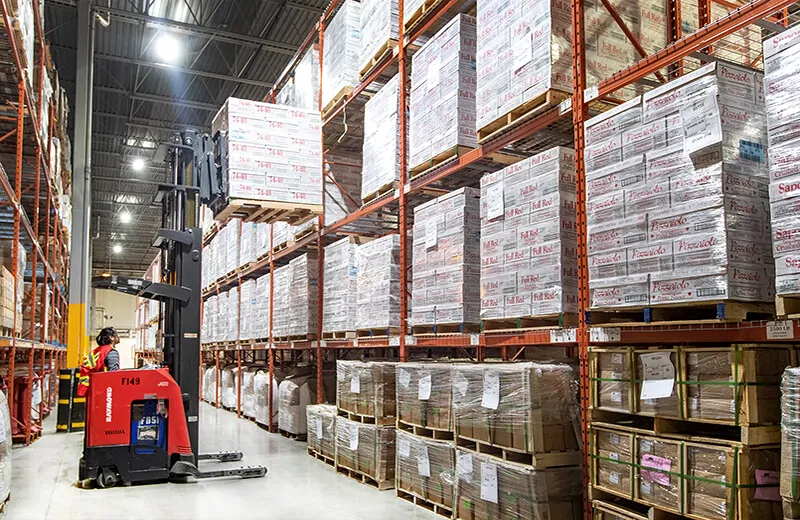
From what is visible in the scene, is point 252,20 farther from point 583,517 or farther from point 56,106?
point 583,517

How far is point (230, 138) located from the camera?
306 inches

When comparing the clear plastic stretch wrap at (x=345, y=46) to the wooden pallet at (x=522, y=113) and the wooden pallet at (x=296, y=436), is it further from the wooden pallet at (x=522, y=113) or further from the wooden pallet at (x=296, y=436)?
the wooden pallet at (x=296, y=436)

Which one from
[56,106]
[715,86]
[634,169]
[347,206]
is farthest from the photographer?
[56,106]

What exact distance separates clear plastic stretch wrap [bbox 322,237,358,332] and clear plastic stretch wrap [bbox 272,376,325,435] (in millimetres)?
1700

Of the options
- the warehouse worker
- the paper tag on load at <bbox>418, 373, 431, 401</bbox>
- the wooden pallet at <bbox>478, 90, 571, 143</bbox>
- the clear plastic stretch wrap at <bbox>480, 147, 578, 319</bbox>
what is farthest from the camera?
the warehouse worker

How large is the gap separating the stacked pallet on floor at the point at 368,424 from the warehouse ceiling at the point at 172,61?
10.2 meters

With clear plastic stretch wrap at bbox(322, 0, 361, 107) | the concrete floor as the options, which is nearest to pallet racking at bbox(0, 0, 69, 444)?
the concrete floor

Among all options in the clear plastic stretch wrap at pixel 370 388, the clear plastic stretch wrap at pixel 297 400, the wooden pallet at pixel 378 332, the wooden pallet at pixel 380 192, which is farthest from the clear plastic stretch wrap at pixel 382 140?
the clear plastic stretch wrap at pixel 297 400

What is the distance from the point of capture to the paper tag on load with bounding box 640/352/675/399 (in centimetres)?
393

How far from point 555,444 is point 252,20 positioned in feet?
46.7

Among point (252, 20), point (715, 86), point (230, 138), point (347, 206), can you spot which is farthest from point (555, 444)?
point (252, 20)

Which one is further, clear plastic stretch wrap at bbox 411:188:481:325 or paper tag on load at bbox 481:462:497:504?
clear plastic stretch wrap at bbox 411:188:481:325

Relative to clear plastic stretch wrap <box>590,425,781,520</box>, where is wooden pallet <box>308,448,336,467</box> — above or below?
below

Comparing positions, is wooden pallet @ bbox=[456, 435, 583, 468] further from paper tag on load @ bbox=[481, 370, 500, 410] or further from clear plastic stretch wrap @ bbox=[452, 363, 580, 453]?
paper tag on load @ bbox=[481, 370, 500, 410]
